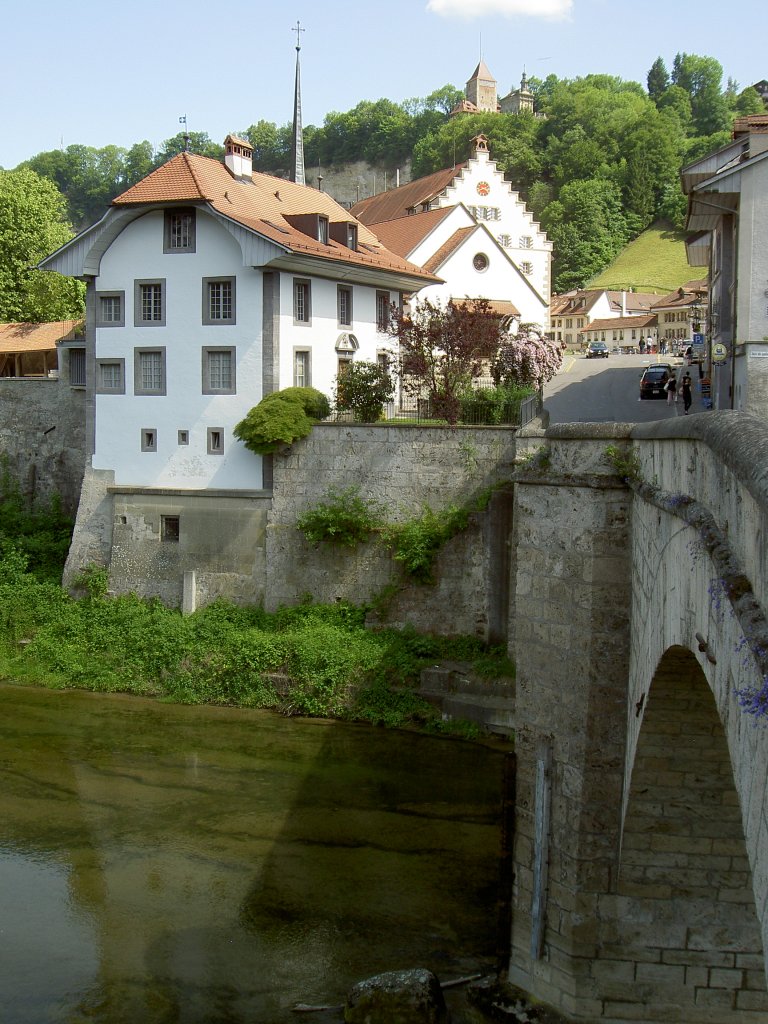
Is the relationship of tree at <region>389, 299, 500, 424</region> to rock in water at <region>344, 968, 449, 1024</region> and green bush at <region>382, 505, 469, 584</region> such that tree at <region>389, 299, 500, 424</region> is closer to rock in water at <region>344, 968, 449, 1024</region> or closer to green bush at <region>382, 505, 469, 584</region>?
green bush at <region>382, 505, 469, 584</region>

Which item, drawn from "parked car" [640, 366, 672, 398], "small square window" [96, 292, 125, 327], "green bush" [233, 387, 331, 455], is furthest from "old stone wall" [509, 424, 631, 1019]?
"parked car" [640, 366, 672, 398]

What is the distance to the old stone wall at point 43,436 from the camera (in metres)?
32.9

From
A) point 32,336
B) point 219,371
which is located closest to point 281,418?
point 219,371

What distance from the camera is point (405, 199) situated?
61.8 metres

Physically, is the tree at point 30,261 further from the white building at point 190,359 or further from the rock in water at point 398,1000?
the rock in water at point 398,1000

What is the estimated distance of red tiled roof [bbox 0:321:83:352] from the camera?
40.7 m

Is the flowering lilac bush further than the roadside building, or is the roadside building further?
the flowering lilac bush

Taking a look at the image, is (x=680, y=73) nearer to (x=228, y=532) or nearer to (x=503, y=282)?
(x=503, y=282)

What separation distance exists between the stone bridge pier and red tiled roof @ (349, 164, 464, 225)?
47.0 metres

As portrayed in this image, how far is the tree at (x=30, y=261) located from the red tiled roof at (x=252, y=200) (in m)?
A: 17.0

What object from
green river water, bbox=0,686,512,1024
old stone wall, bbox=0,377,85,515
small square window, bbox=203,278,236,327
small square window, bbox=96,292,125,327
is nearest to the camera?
green river water, bbox=0,686,512,1024

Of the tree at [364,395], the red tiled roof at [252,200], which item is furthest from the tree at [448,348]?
the red tiled roof at [252,200]

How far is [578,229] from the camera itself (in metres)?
108

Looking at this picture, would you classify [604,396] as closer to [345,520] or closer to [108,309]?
[345,520]
